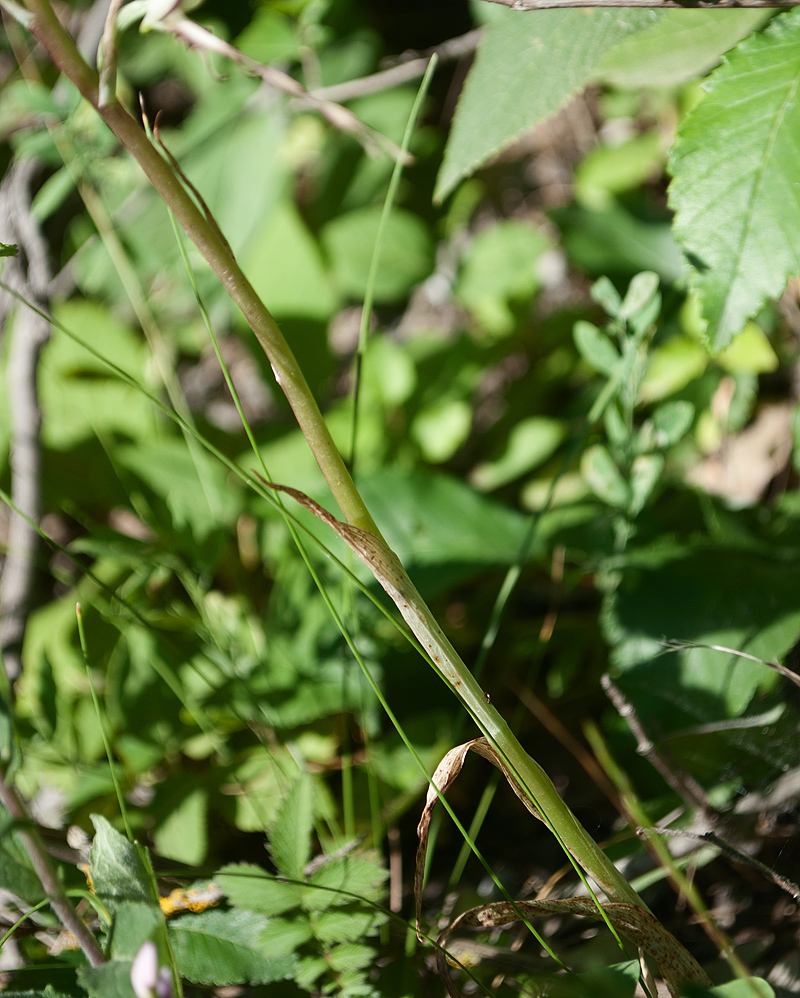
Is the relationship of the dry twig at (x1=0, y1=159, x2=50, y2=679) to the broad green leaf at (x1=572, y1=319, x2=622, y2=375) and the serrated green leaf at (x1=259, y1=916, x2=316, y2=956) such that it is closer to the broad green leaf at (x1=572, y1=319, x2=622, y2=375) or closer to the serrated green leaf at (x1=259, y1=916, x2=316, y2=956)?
the serrated green leaf at (x1=259, y1=916, x2=316, y2=956)

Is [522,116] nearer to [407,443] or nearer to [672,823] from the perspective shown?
[407,443]

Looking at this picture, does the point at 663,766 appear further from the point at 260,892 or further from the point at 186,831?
the point at 186,831

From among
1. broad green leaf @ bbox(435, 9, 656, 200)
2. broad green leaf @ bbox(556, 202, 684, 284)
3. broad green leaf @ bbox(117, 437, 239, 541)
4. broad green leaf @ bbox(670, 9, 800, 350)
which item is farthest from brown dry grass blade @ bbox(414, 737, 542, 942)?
broad green leaf @ bbox(556, 202, 684, 284)

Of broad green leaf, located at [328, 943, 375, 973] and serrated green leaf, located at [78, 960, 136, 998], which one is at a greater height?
serrated green leaf, located at [78, 960, 136, 998]

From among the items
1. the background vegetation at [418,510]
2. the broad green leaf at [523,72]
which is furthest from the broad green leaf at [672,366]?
the broad green leaf at [523,72]

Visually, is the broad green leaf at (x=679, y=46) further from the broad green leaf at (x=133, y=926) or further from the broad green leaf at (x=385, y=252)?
the broad green leaf at (x=133, y=926)

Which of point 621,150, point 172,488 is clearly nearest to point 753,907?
point 172,488
